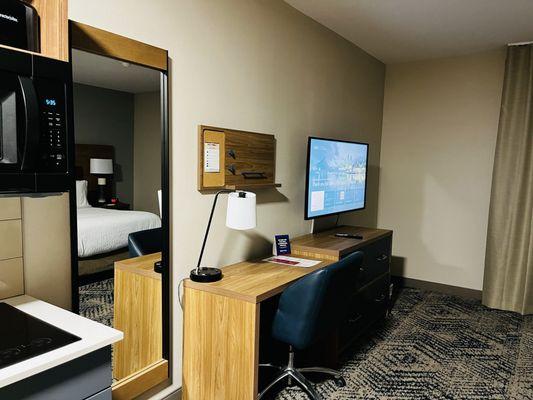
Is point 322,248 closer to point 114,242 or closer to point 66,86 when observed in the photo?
point 114,242

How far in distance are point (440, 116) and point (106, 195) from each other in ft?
11.8

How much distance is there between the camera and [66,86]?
3.96 ft

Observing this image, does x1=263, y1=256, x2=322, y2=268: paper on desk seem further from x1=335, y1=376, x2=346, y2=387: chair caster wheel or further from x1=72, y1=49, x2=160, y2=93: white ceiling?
x1=72, y1=49, x2=160, y2=93: white ceiling

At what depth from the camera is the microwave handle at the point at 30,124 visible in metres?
1.09

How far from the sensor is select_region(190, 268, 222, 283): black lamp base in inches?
80.0

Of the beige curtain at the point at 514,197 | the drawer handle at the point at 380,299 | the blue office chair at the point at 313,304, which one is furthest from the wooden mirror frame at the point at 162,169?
the beige curtain at the point at 514,197

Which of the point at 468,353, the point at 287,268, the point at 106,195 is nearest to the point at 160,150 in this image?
the point at 106,195

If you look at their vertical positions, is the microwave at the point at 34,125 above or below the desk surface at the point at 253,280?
above

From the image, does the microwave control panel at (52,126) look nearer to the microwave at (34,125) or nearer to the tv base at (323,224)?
the microwave at (34,125)

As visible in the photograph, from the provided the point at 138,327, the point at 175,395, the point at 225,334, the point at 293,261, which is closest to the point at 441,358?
the point at 293,261

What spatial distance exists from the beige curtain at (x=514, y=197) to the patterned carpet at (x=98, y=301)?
135 inches

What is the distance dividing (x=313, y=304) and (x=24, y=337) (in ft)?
4.01

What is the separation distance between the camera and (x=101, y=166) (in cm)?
169

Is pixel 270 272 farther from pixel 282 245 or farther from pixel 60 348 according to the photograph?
pixel 60 348
